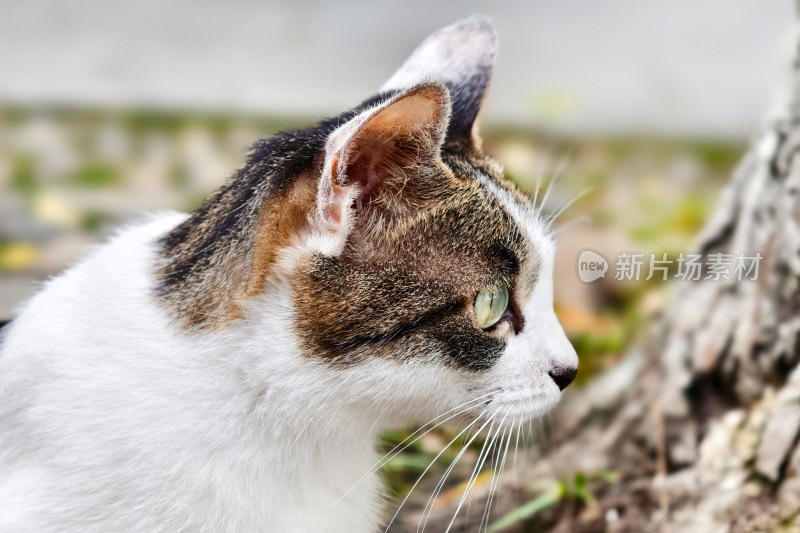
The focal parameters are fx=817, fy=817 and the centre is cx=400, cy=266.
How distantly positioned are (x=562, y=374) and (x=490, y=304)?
7.2 inches

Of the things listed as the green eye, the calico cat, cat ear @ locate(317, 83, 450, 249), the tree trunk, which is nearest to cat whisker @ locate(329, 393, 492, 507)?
the calico cat

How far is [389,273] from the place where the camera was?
1.36 metres

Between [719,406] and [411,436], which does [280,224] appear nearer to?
[411,436]

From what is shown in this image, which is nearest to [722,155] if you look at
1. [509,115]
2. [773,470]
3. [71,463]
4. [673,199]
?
[673,199]

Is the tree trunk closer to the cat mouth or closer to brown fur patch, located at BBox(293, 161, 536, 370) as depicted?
the cat mouth

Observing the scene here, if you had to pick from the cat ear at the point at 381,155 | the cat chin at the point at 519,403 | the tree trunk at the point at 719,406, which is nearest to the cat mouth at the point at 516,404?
the cat chin at the point at 519,403

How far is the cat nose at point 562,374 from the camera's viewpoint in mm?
1438

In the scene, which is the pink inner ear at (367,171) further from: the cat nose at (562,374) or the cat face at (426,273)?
the cat nose at (562,374)

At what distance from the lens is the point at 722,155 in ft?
13.8

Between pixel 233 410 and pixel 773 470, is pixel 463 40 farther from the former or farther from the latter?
pixel 773 470

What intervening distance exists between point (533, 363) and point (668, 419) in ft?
2.89

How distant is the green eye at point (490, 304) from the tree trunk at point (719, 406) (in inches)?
32.6

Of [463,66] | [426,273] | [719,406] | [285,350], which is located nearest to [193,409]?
A: [285,350]

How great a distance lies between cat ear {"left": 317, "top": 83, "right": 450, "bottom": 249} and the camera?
1222 mm
